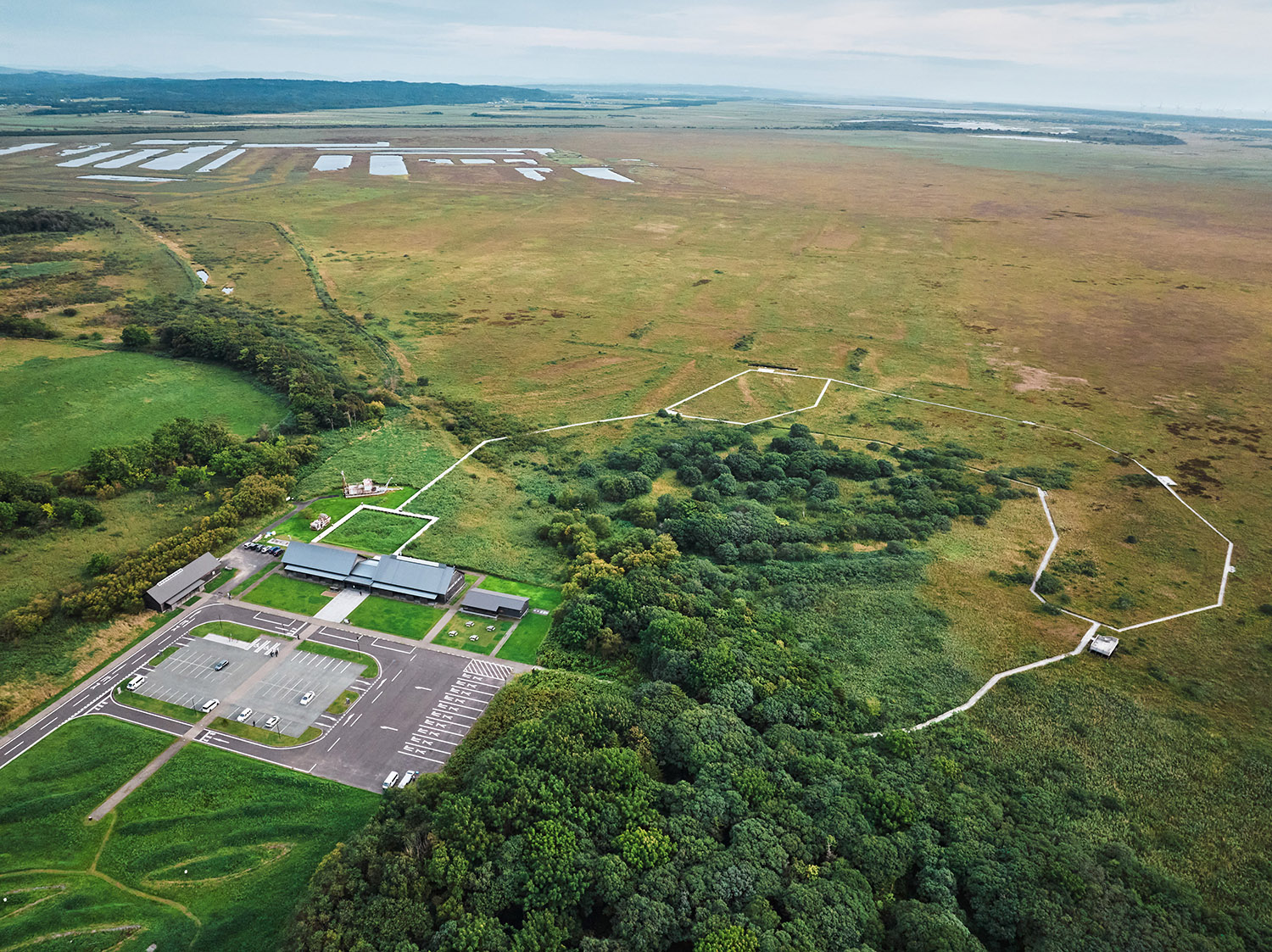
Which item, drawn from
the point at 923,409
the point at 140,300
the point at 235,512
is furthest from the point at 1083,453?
the point at 140,300

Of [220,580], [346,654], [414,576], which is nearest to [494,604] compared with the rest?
[414,576]

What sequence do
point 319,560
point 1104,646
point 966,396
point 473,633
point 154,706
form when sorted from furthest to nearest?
point 966,396 → point 319,560 → point 473,633 → point 1104,646 → point 154,706

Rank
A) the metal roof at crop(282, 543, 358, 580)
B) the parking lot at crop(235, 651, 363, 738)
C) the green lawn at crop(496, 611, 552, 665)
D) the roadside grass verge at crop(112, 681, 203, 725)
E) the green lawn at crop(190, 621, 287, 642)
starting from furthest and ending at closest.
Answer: the metal roof at crop(282, 543, 358, 580) → the green lawn at crop(190, 621, 287, 642) → the green lawn at crop(496, 611, 552, 665) → the parking lot at crop(235, 651, 363, 738) → the roadside grass verge at crop(112, 681, 203, 725)

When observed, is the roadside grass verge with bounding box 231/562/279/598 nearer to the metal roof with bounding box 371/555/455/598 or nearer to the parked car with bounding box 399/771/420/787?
the metal roof with bounding box 371/555/455/598

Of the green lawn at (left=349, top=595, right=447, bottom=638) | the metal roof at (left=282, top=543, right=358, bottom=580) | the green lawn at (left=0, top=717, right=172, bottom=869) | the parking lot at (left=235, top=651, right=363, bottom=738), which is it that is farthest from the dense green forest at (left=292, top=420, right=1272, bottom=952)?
the metal roof at (left=282, top=543, right=358, bottom=580)

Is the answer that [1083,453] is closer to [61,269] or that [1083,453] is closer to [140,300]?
[140,300]

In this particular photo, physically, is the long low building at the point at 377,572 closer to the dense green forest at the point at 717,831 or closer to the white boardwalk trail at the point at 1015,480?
the white boardwalk trail at the point at 1015,480

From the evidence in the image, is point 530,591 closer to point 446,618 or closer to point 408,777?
point 446,618
